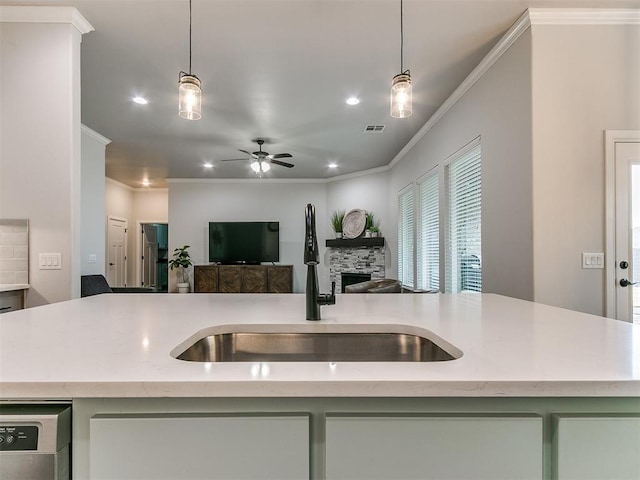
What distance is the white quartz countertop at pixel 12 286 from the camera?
84.3 inches

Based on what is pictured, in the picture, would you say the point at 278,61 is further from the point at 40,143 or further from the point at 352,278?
the point at 352,278

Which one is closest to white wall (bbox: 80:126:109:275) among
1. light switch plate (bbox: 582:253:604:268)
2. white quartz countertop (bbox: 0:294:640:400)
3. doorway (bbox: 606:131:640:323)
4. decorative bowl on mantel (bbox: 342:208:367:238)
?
white quartz countertop (bbox: 0:294:640:400)

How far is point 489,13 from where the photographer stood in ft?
7.75

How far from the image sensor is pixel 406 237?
5715 millimetres

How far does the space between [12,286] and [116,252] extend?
6.15m

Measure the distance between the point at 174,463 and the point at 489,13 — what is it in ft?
9.78

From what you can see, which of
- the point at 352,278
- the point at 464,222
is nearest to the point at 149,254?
the point at 352,278

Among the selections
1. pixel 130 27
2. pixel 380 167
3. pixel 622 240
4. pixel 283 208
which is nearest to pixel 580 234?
pixel 622 240

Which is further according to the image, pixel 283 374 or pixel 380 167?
pixel 380 167

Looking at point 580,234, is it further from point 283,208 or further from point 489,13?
point 283,208

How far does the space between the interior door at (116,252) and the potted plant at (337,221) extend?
4.86 metres

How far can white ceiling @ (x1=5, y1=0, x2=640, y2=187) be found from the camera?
2.32m

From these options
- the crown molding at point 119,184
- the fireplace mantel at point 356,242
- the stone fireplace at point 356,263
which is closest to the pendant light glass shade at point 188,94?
the fireplace mantel at point 356,242

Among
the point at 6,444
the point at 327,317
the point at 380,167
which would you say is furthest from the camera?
the point at 380,167
